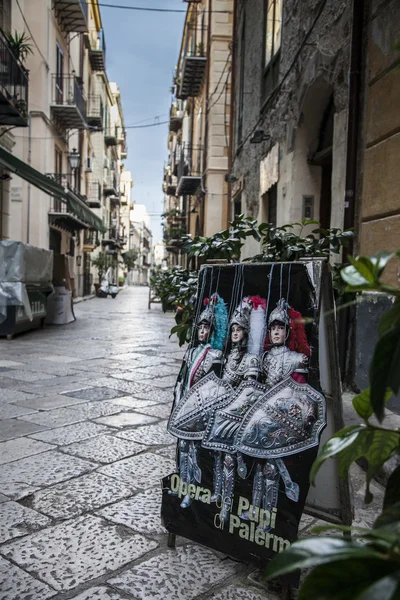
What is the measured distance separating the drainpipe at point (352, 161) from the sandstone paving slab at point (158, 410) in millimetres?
1616

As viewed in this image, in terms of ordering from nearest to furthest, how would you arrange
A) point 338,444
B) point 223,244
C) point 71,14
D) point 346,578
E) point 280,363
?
point 346,578, point 338,444, point 280,363, point 223,244, point 71,14

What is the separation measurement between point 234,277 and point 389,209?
2440 millimetres

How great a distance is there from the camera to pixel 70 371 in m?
6.55

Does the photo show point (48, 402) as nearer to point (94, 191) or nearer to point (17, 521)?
point (17, 521)

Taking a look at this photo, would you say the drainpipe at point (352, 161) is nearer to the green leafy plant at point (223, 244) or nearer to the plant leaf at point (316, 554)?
the green leafy plant at point (223, 244)

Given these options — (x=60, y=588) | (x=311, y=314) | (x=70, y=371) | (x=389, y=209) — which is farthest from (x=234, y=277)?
(x=70, y=371)

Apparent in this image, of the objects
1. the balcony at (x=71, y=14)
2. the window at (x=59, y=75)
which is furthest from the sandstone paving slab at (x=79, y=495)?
the balcony at (x=71, y=14)

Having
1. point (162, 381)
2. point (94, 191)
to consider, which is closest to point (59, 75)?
point (94, 191)

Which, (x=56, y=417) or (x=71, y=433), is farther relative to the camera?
(x=56, y=417)

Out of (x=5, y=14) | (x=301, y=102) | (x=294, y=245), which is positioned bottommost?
(x=294, y=245)

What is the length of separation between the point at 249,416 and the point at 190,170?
19497 millimetres

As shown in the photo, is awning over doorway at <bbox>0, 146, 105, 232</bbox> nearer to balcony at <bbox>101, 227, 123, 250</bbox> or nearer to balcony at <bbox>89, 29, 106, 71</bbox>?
balcony at <bbox>89, 29, 106, 71</bbox>

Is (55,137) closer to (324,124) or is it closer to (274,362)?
(324,124)

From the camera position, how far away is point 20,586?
6.39ft
